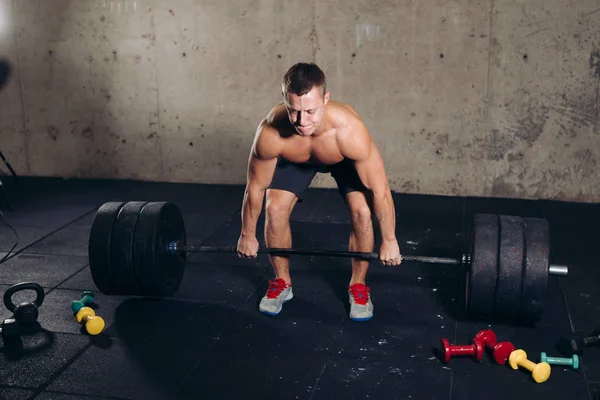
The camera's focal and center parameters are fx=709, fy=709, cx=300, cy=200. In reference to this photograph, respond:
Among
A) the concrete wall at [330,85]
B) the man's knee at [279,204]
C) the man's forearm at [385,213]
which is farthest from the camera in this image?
the concrete wall at [330,85]

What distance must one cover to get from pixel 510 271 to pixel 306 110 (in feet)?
3.31

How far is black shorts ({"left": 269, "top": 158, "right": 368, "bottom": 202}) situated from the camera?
3023 mm

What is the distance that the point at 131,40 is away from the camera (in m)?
5.16

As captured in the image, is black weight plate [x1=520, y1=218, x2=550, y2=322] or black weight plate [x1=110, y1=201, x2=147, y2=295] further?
black weight plate [x1=110, y1=201, x2=147, y2=295]

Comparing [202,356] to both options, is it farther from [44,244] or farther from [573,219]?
[573,219]

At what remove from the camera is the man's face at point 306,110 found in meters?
2.53

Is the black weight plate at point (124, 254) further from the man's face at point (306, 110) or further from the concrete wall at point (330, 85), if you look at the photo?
the concrete wall at point (330, 85)

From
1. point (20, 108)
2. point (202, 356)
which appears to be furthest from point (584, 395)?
point (20, 108)

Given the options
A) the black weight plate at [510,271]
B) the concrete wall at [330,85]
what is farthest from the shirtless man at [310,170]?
the concrete wall at [330,85]

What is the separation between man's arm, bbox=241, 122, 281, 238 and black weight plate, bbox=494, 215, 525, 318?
96cm

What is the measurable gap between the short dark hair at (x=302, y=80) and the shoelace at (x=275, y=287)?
39.9 inches

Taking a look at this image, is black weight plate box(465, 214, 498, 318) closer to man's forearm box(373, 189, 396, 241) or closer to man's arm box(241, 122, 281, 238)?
man's forearm box(373, 189, 396, 241)

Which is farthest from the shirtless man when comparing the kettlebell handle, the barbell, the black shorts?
the kettlebell handle

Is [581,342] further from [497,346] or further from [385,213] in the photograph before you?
[385,213]
